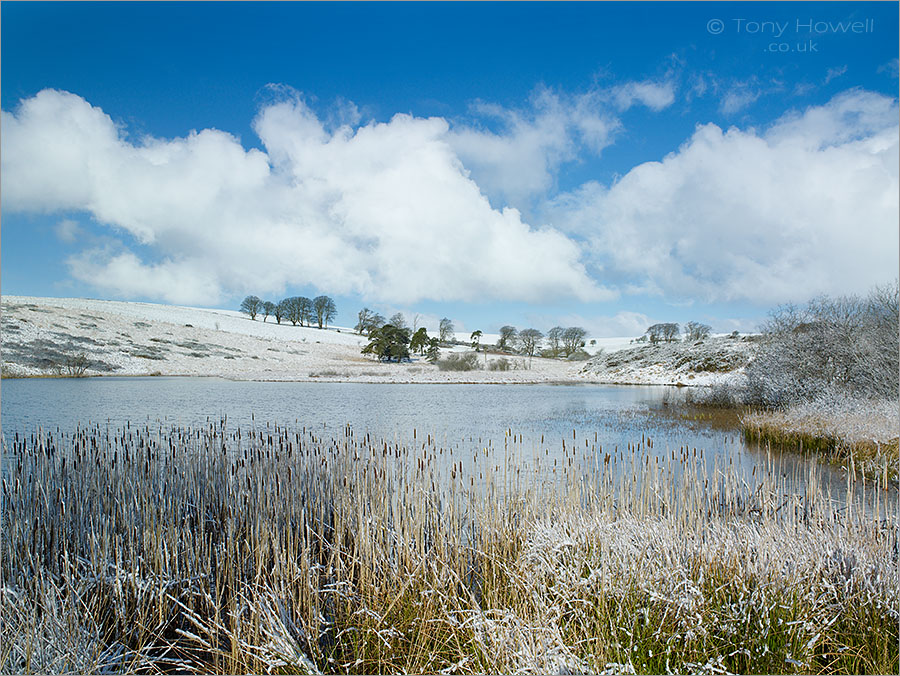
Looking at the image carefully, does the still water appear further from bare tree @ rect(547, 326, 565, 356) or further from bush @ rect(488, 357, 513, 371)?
bare tree @ rect(547, 326, 565, 356)

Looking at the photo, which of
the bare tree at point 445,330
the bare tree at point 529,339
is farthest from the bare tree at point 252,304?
the bare tree at point 529,339

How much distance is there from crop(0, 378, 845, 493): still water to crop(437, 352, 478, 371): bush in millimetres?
17826

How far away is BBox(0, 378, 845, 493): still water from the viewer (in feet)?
29.3

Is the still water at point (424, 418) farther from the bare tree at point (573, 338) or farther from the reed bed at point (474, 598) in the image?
the bare tree at point (573, 338)

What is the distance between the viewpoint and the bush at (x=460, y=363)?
3734 cm

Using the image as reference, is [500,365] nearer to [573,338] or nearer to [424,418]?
[573,338]

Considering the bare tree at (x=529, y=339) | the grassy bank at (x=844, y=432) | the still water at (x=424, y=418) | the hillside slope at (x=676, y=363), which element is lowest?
the still water at (x=424, y=418)

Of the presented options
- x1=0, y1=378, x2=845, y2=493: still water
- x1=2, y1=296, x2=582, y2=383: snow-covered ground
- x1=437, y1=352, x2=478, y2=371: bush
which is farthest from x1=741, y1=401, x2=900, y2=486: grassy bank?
x1=437, y1=352, x2=478, y2=371: bush

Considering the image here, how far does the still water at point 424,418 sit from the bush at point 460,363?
702 inches

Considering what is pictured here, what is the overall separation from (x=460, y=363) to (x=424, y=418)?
83.2ft

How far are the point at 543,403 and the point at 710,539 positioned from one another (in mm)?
15135

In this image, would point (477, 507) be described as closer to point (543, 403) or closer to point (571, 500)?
point (571, 500)

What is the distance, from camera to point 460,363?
124 feet

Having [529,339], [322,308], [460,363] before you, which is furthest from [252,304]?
[529,339]
